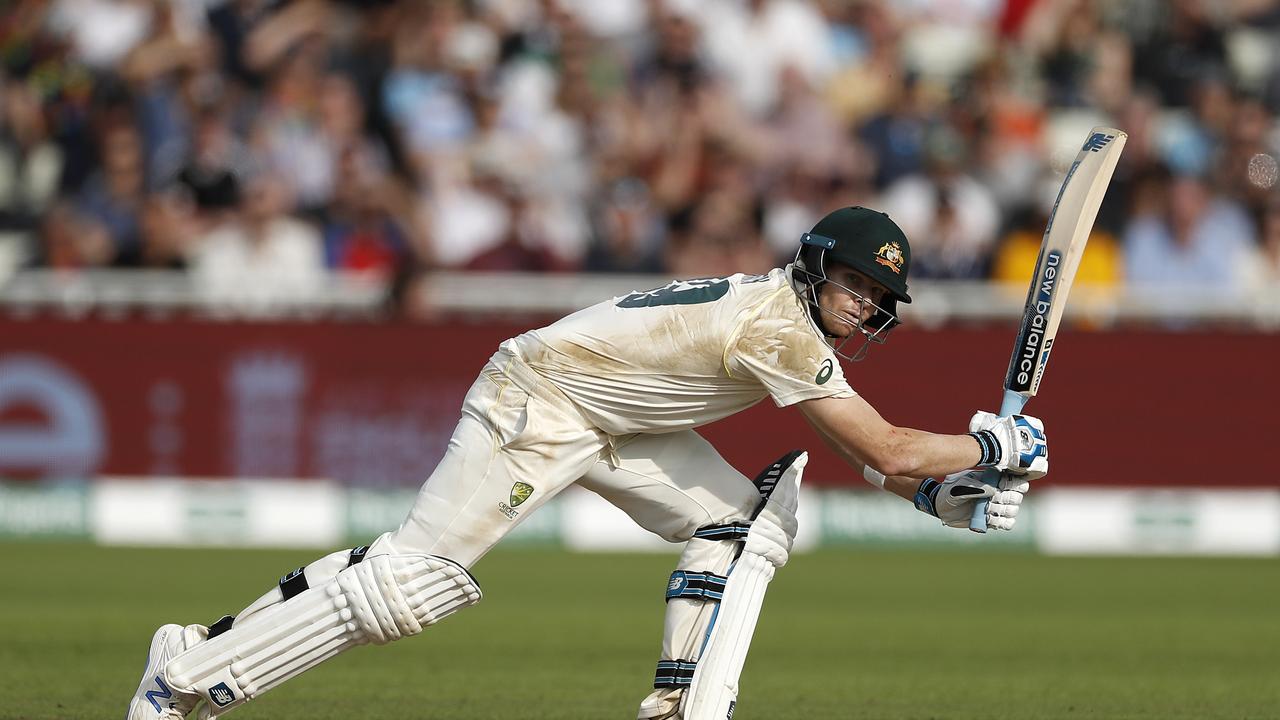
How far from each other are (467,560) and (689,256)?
6.69 metres

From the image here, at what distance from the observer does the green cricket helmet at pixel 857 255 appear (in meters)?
4.58

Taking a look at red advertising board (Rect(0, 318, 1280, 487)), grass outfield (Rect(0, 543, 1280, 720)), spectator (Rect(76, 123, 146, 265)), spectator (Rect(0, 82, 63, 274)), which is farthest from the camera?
spectator (Rect(0, 82, 63, 274))

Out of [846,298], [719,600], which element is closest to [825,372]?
[846,298]

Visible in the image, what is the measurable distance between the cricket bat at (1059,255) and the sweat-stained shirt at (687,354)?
2.40 ft

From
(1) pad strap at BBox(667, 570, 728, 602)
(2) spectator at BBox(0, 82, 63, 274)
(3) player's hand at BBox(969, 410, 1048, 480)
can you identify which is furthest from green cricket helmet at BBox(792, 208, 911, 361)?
(2) spectator at BBox(0, 82, 63, 274)

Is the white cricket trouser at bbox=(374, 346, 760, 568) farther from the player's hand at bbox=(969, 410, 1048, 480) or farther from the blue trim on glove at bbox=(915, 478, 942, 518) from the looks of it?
the player's hand at bbox=(969, 410, 1048, 480)

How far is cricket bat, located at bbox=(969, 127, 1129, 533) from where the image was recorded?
5.04m

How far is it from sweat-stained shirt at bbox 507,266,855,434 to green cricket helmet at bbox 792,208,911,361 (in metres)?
0.06

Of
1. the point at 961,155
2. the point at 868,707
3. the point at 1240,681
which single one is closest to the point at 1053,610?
the point at 1240,681

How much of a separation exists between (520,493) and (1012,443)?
124 cm

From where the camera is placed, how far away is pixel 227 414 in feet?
35.3

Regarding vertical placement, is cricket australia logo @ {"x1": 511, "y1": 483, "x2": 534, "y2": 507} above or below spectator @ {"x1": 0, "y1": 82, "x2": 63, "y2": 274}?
below

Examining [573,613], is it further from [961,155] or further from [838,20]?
[838,20]

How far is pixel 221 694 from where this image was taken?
182 inches
